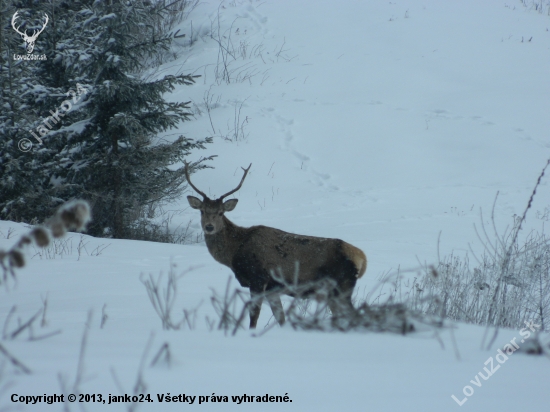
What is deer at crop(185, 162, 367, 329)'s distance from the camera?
222 inches

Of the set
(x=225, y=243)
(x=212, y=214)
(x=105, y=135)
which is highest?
(x=105, y=135)

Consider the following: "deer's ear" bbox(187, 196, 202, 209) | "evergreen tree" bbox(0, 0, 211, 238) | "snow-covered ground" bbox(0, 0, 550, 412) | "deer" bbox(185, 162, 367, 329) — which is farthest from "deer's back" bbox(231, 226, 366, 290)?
"evergreen tree" bbox(0, 0, 211, 238)

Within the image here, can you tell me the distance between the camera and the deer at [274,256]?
5.65 meters

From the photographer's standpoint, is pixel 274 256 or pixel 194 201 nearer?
pixel 274 256

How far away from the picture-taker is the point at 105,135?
34.8 ft

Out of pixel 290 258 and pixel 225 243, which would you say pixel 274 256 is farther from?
pixel 225 243

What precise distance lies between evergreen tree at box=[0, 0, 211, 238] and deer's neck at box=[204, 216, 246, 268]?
4467mm

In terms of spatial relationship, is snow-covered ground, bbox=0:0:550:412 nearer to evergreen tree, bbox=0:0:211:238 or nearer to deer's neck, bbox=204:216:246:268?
→ deer's neck, bbox=204:216:246:268

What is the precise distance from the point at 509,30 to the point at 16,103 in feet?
61.0

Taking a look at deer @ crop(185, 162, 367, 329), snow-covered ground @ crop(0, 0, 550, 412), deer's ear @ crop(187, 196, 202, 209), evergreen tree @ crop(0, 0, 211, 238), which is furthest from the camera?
evergreen tree @ crop(0, 0, 211, 238)

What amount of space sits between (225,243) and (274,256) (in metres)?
0.70

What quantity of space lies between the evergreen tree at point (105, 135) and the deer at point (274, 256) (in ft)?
14.7

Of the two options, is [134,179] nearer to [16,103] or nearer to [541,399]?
[16,103]

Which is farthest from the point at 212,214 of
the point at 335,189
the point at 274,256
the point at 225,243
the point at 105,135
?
the point at 335,189
